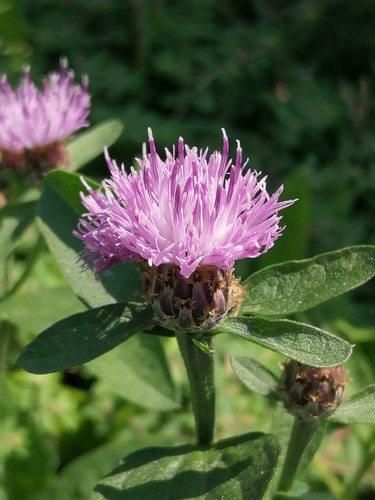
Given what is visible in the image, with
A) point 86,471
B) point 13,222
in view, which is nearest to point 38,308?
point 13,222

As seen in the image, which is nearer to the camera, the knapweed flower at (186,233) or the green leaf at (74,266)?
the knapweed flower at (186,233)

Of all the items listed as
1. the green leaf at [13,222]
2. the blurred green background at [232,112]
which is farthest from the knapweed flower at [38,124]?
the blurred green background at [232,112]

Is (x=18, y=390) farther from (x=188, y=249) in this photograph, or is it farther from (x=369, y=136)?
(x=369, y=136)

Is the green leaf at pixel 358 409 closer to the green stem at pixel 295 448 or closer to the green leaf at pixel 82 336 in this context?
the green stem at pixel 295 448

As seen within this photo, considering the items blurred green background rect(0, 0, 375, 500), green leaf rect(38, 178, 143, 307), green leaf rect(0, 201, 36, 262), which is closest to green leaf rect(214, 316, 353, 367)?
green leaf rect(38, 178, 143, 307)

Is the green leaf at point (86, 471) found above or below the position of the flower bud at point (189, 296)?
below

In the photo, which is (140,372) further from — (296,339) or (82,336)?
(296,339)
